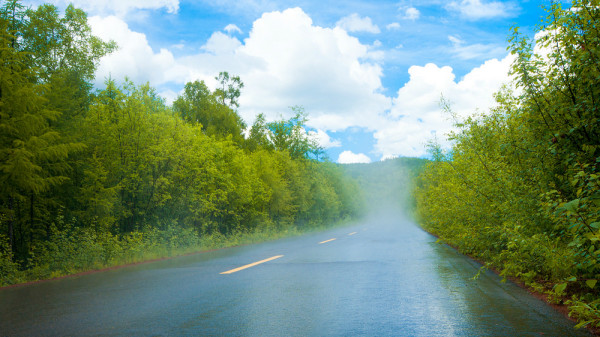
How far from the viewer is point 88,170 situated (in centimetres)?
1495

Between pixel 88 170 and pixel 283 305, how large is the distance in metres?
12.7

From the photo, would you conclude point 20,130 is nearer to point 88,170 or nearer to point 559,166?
point 88,170

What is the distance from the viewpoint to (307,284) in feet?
21.6

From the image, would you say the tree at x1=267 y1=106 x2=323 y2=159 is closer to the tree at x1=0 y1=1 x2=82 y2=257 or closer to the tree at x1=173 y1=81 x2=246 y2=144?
the tree at x1=173 y1=81 x2=246 y2=144

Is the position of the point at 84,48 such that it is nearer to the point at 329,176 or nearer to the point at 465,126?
the point at 465,126

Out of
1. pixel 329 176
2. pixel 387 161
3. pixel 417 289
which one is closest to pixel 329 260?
pixel 417 289

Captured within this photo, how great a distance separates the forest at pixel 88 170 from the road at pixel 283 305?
158 inches

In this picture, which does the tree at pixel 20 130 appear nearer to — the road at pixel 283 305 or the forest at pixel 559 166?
the road at pixel 283 305

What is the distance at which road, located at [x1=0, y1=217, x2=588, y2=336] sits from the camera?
3977 mm

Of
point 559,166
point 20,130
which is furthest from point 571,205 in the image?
point 20,130

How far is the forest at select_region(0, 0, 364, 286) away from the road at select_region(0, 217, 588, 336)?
401cm

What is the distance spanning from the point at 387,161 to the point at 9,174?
172028mm

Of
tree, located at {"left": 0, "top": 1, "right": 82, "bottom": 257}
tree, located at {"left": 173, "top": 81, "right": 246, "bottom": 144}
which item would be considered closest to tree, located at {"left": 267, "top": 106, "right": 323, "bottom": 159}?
tree, located at {"left": 173, "top": 81, "right": 246, "bottom": 144}

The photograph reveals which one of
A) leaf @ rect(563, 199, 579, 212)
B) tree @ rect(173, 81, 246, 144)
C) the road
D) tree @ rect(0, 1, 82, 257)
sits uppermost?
tree @ rect(173, 81, 246, 144)
